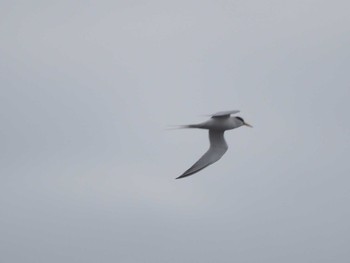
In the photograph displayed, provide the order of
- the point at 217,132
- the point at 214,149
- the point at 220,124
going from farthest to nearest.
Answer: the point at 217,132 < the point at 220,124 < the point at 214,149

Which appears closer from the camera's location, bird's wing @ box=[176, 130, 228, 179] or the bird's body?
bird's wing @ box=[176, 130, 228, 179]

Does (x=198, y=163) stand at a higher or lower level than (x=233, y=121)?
lower

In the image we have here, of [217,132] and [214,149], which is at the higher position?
[217,132]

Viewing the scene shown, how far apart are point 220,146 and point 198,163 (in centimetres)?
325

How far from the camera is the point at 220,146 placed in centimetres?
5306

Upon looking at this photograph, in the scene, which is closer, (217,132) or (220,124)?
(220,124)

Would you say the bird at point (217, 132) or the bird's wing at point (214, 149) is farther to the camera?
the bird at point (217, 132)

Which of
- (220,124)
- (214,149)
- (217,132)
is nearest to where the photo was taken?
(214,149)

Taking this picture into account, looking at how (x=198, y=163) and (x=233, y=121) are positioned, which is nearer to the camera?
(x=198, y=163)

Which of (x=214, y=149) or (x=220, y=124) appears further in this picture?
(x=220, y=124)

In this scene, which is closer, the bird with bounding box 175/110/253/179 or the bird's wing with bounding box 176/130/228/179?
the bird's wing with bounding box 176/130/228/179

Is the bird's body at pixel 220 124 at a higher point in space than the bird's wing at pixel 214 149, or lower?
higher

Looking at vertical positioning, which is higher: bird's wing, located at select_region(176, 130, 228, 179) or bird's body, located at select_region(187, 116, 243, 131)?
bird's body, located at select_region(187, 116, 243, 131)

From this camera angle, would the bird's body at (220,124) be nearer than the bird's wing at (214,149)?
No
